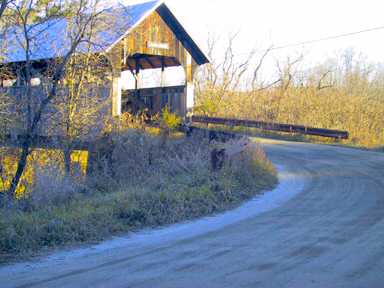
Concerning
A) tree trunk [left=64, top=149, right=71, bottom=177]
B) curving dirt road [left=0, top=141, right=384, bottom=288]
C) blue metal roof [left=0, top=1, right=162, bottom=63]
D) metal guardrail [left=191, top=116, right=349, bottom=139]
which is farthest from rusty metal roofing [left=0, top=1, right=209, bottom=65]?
metal guardrail [left=191, top=116, right=349, bottom=139]

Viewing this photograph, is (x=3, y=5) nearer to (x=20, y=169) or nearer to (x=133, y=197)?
(x=20, y=169)

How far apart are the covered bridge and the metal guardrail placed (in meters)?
2.85

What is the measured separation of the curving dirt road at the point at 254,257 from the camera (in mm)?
6273

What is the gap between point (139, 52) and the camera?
73.2 feet

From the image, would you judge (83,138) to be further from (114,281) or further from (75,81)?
(114,281)

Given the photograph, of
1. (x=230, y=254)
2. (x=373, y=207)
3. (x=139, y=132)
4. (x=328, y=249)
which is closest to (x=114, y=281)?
(x=230, y=254)

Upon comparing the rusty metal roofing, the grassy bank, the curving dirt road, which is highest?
the rusty metal roofing

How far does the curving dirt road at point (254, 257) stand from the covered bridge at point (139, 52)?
7.99 metres

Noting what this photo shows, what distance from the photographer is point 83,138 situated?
55.1ft

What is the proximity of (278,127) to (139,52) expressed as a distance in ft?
34.9

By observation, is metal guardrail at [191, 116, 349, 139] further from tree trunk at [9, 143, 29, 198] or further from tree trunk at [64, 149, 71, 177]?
tree trunk at [9, 143, 29, 198]

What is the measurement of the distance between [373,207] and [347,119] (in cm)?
2302

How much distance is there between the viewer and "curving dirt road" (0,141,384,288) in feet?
20.6

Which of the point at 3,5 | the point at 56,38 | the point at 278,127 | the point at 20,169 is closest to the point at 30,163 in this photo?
the point at 20,169
